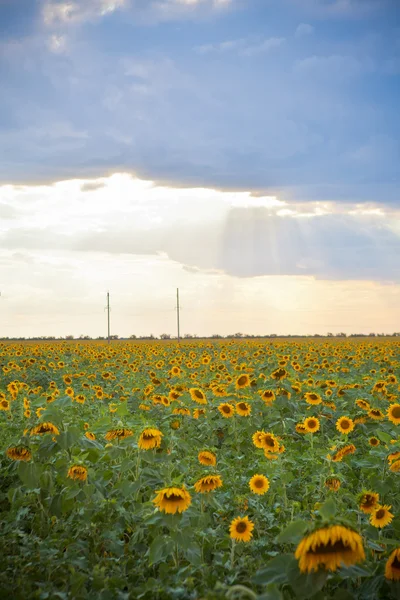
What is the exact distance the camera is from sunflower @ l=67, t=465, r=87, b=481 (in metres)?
5.24

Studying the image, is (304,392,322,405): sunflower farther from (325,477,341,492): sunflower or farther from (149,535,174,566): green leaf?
(149,535,174,566): green leaf

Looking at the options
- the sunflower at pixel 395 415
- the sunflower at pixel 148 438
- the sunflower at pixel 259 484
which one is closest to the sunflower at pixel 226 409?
the sunflower at pixel 395 415

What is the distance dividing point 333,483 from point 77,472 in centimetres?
245

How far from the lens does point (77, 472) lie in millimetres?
5266

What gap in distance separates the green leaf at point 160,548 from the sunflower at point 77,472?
3.48 feet

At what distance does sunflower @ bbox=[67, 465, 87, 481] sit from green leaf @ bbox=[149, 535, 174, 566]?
1.06m

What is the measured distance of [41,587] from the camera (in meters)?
4.21

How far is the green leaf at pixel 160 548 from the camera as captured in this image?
4434 millimetres

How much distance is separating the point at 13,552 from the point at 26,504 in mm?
986

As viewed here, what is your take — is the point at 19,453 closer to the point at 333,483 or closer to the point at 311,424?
the point at 333,483

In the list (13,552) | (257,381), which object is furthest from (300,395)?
(13,552)

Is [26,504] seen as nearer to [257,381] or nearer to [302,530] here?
[302,530]

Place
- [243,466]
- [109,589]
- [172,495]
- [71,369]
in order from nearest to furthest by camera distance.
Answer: [109,589] → [172,495] → [243,466] → [71,369]

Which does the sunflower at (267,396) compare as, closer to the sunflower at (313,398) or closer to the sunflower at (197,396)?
the sunflower at (313,398)
